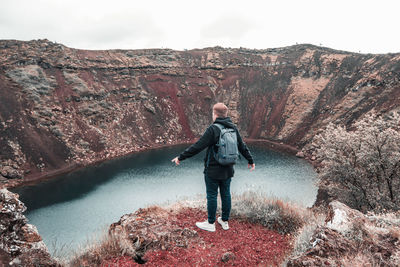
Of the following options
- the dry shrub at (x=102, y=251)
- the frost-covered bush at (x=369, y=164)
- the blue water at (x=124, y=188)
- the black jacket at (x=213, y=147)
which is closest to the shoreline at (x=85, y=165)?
the blue water at (x=124, y=188)

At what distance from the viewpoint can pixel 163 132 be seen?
44.1m

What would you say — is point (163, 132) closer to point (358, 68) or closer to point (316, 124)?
point (316, 124)

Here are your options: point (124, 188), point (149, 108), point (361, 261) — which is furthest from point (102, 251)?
point (149, 108)

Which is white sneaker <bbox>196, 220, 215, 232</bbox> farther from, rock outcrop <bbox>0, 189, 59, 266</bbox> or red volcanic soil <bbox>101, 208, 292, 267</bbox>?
rock outcrop <bbox>0, 189, 59, 266</bbox>

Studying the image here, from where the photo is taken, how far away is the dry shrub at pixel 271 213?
187 inches

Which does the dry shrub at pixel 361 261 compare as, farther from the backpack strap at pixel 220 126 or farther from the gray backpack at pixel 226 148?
the backpack strap at pixel 220 126

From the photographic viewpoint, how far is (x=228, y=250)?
12.6 ft

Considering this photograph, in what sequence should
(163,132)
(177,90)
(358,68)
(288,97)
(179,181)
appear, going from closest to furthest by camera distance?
(179,181) → (358,68) → (163,132) → (288,97) → (177,90)

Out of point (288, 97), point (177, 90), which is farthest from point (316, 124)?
point (177, 90)

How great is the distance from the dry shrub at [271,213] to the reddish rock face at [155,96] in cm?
3058

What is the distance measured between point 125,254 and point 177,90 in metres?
49.0

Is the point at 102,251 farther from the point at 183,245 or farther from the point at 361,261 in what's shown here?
the point at 361,261

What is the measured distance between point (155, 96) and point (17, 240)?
47.0 meters

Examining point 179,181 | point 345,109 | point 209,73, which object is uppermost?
point 209,73
